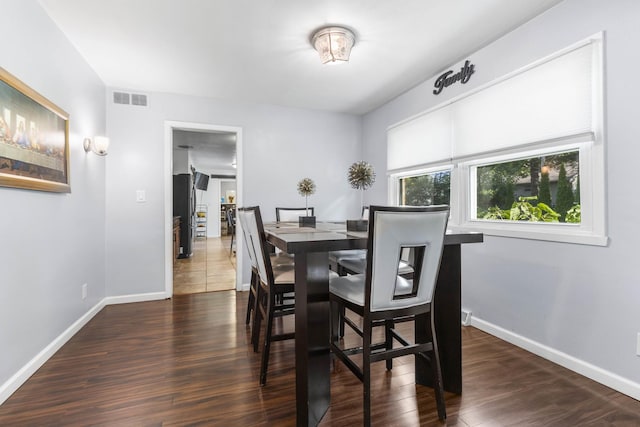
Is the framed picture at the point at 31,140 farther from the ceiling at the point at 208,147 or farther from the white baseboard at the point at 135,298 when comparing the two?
the ceiling at the point at 208,147

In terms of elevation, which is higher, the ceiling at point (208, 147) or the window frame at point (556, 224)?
the ceiling at point (208, 147)

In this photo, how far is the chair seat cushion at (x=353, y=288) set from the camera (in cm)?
152

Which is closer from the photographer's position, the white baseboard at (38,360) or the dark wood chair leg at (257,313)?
the white baseboard at (38,360)

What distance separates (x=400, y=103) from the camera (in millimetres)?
3734

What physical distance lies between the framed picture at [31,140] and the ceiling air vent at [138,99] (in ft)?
4.00

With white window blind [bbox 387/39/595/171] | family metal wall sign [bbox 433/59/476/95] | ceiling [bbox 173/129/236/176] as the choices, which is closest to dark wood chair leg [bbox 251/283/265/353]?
white window blind [bbox 387/39/595/171]

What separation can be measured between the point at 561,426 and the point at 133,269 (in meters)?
3.85

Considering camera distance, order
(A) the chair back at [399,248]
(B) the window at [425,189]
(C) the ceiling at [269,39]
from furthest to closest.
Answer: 1. (B) the window at [425,189]
2. (C) the ceiling at [269,39]
3. (A) the chair back at [399,248]

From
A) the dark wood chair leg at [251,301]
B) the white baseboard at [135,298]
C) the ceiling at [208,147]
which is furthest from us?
the ceiling at [208,147]

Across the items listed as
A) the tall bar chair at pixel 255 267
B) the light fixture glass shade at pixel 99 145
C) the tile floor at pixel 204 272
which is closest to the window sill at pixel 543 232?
the tall bar chair at pixel 255 267

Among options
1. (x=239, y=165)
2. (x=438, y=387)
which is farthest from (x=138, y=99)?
(x=438, y=387)

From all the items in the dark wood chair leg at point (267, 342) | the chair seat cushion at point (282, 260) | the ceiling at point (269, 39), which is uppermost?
the ceiling at point (269, 39)

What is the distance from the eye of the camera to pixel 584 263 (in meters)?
1.95

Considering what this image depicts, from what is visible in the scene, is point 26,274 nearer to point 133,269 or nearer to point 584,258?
point 133,269
